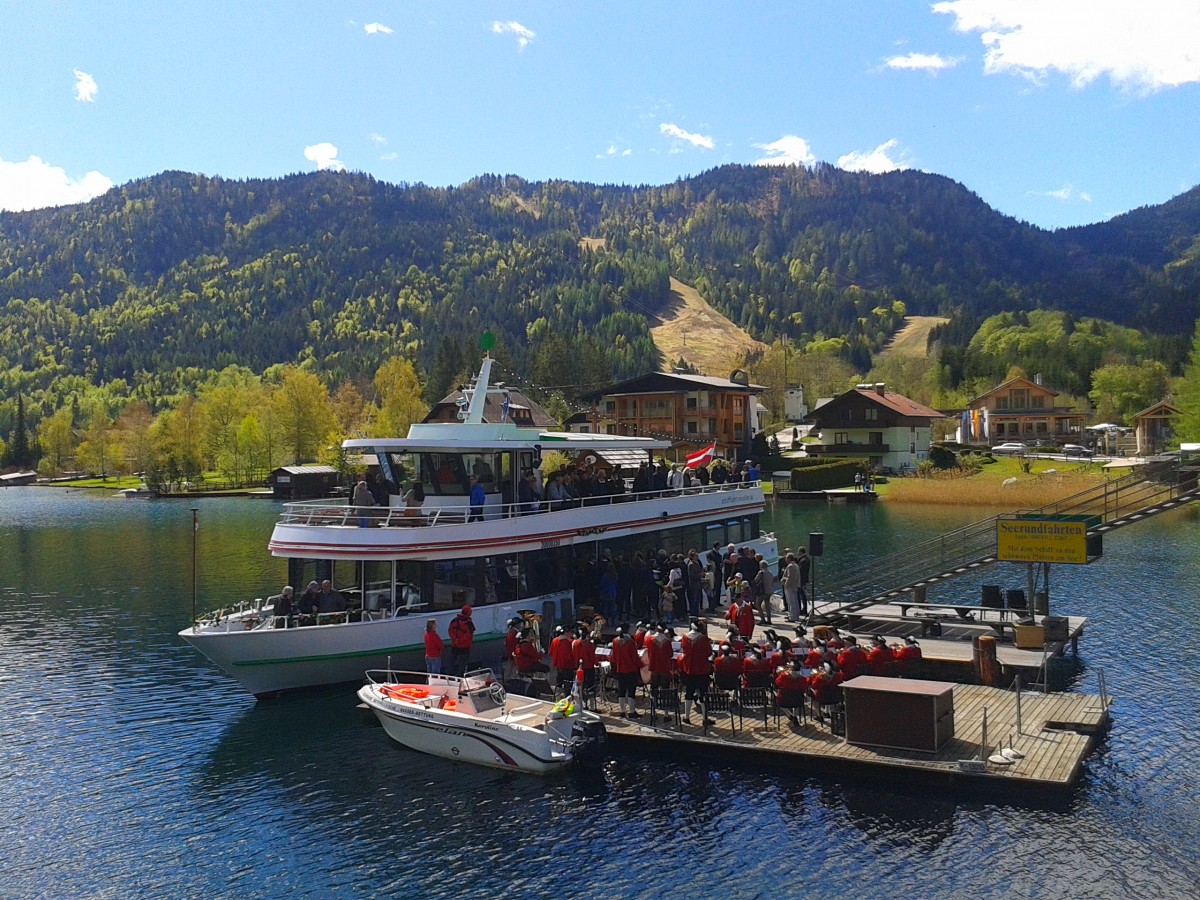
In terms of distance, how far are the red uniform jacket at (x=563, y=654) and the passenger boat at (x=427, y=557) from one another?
3245 mm

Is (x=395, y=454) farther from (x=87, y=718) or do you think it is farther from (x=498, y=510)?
(x=87, y=718)

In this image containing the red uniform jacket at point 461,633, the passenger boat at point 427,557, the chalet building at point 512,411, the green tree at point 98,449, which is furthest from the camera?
the green tree at point 98,449

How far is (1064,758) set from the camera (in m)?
17.3

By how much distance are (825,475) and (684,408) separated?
1582 centimetres

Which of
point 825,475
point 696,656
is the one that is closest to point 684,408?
point 825,475

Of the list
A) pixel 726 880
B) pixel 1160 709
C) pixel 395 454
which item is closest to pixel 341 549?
pixel 395 454

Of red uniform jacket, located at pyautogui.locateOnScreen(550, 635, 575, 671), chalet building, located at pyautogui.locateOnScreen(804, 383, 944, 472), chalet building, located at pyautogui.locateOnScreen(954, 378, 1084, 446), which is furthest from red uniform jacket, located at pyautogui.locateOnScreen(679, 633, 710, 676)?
chalet building, located at pyautogui.locateOnScreen(954, 378, 1084, 446)

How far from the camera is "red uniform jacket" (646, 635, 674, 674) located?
19.8 m

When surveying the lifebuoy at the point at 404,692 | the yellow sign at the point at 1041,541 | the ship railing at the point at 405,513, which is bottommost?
the lifebuoy at the point at 404,692

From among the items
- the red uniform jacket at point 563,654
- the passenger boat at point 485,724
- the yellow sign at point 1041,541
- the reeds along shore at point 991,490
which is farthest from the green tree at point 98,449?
the yellow sign at point 1041,541

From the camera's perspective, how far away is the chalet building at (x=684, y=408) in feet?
313

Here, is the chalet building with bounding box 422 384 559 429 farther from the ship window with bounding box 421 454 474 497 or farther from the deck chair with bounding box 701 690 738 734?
the deck chair with bounding box 701 690 738 734

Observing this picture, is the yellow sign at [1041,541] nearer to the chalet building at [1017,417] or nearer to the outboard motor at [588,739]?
the outboard motor at [588,739]

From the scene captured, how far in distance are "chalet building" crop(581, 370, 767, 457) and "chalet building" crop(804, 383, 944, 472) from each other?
10081 mm
